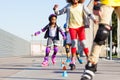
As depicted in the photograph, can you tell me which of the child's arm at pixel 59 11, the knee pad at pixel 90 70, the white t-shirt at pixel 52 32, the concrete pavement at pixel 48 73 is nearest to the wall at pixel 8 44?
the white t-shirt at pixel 52 32

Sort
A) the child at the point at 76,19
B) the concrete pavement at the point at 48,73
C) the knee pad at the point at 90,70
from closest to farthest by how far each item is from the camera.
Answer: the knee pad at the point at 90,70, the concrete pavement at the point at 48,73, the child at the point at 76,19

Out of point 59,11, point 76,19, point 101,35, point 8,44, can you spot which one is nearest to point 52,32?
point 59,11

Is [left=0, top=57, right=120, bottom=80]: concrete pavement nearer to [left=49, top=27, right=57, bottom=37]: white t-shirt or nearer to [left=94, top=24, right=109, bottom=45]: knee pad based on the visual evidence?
[left=94, top=24, right=109, bottom=45]: knee pad

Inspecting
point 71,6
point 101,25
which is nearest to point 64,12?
point 71,6

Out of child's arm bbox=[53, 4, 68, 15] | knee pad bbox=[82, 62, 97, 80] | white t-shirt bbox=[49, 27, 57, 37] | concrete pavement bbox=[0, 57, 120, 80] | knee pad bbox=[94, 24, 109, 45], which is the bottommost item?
concrete pavement bbox=[0, 57, 120, 80]

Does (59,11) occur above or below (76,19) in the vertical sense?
above

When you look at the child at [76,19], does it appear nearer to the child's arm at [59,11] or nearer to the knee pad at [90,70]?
the child's arm at [59,11]

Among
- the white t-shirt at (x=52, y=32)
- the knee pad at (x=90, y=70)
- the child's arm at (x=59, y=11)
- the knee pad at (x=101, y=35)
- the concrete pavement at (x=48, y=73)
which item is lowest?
the concrete pavement at (x=48, y=73)

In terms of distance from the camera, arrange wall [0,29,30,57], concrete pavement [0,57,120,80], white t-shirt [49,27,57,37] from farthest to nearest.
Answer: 1. wall [0,29,30,57]
2. white t-shirt [49,27,57,37]
3. concrete pavement [0,57,120,80]

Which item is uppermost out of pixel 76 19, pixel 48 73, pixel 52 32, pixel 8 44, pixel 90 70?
pixel 8 44

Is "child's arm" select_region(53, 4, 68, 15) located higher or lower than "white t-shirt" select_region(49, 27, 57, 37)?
higher

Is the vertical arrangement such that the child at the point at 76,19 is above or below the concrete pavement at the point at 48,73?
above

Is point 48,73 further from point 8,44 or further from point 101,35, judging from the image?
point 8,44

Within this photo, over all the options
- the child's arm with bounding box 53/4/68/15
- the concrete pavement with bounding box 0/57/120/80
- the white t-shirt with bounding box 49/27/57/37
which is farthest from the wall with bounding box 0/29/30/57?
the child's arm with bounding box 53/4/68/15
